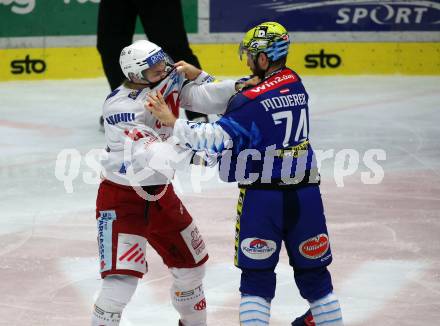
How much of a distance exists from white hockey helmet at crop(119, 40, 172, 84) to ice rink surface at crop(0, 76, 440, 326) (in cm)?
113

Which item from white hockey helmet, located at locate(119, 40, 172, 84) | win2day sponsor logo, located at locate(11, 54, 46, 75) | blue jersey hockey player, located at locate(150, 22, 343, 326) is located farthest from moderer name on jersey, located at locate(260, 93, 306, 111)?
win2day sponsor logo, located at locate(11, 54, 46, 75)

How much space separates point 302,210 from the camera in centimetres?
368

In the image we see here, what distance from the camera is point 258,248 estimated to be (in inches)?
144

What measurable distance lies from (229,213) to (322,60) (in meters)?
4.49

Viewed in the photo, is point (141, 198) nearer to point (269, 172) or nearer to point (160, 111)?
point (160, 111)

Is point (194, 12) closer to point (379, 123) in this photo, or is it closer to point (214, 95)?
point (379, 123)

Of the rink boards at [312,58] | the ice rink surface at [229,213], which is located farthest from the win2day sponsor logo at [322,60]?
the ice rink surface at [229,213]

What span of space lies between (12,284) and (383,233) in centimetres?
205

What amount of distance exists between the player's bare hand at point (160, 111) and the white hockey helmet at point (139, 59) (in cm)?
11

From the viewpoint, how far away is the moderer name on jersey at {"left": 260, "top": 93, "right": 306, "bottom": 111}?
11.8 feet

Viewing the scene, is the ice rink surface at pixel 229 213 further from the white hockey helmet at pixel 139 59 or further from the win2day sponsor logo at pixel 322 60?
the white hockey helmet at pixel 139 59

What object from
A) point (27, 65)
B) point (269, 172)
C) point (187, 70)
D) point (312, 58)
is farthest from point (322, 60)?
point (269, 172)

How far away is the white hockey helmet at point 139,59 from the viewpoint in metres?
3.75

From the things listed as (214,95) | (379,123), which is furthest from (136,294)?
(379,123)
